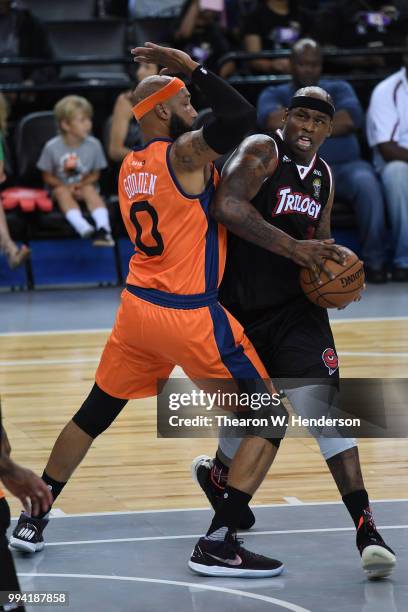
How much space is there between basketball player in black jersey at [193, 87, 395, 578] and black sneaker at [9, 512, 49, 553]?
815mm

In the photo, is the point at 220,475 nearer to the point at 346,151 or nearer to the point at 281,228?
the point at 281,228

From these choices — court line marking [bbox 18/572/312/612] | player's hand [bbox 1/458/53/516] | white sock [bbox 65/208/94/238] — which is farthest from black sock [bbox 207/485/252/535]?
white sock [bbox 65/208/94/238]

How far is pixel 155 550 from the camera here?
4.88 m

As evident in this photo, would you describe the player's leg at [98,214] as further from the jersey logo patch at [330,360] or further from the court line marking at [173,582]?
the court line marking at [173,582]

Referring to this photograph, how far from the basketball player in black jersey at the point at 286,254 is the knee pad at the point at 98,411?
53cm

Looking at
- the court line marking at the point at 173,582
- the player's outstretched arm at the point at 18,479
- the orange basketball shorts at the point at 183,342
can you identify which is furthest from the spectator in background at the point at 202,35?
the player's outstretched arm at the point at 18,479

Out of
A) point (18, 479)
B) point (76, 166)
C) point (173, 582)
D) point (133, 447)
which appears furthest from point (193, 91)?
point (18, 479)

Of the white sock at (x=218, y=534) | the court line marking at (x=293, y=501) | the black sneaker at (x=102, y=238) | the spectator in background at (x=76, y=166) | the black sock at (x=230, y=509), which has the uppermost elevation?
the black sock at (x=230, y=509)

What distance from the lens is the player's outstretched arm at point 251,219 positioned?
473 cm

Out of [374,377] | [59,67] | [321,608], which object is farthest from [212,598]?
[59,67]

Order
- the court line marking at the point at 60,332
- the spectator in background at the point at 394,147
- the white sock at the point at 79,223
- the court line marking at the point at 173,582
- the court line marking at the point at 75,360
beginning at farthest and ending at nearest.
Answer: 1. the spectator in background at the point at 394,147
2. the white sock at the point at 79,223
3. the court line marking at the point at 60,332
4. the court line marking at the point at 75,360
5. the court line marking at the point at 173,582

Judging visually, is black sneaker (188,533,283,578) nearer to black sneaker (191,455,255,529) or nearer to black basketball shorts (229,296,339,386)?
black sneaker (191,455,255,529)

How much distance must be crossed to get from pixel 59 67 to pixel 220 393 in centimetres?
901

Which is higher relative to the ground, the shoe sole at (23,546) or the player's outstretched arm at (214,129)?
the player's outstretched arm at (214,129)
